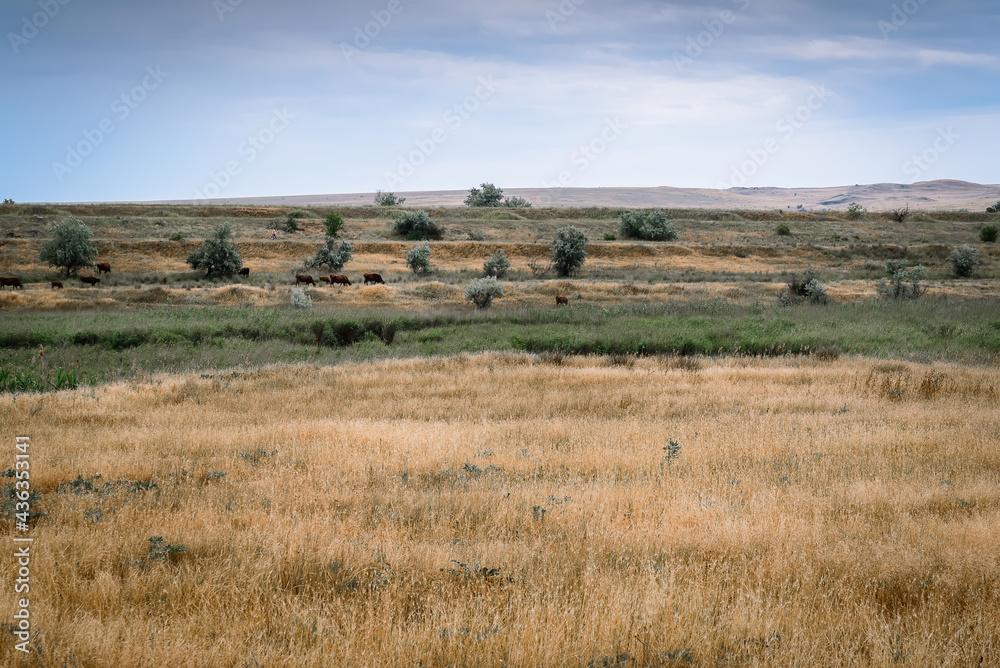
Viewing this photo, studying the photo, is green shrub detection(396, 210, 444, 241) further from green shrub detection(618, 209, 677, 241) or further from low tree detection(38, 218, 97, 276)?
low tree detection(38, 218, 97, 276)

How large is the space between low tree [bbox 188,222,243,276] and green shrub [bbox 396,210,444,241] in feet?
74.3

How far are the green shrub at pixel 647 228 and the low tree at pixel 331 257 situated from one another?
3076 cm

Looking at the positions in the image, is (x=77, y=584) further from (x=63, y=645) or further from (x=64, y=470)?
(x=64, y=470)

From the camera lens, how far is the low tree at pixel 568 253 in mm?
46500

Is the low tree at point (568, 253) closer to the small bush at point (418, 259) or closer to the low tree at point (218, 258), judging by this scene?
the small bush at point (418, 259)

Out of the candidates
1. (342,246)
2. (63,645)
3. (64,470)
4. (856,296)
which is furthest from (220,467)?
(342,246)

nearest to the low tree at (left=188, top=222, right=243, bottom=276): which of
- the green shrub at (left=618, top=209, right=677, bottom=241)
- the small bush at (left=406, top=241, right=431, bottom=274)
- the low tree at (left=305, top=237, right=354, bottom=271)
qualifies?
the low tree at (left=305, top=237, right=354, bottom=271)

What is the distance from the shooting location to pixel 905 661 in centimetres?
419

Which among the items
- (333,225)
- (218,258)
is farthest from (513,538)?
(333,225)

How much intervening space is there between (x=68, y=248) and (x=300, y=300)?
19989 mm

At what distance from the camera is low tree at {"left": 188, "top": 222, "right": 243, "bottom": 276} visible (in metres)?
43.2

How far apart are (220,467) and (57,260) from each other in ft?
137

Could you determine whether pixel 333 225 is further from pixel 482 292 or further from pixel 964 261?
pixel 964 261

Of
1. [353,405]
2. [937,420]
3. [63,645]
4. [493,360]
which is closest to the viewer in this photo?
[63,645]
